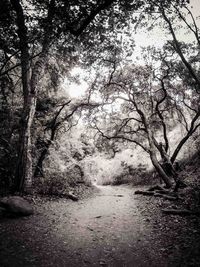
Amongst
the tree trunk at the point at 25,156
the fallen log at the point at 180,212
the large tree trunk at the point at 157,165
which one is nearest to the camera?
the fallen log at the point at 180,212

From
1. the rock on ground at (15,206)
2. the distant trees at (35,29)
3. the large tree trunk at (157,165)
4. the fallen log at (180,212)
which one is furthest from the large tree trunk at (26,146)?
the large tree trunk at (157,165)

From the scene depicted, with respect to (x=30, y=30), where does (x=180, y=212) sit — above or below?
below

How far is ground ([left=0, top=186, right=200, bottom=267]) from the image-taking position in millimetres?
4371

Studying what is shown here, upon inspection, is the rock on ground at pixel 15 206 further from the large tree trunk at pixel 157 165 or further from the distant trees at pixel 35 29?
the large tree trunk at pixel 157 165

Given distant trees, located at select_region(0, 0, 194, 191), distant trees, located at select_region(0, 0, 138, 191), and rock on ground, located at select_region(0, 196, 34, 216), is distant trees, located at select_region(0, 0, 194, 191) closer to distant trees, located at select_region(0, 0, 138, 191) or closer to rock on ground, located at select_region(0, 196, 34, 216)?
distant trees, located at select_region(0, 0, 138, 191)

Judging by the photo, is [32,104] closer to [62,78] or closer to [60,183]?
[60,183]

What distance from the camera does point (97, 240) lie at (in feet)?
18.3

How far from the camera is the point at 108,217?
7719 millimetres

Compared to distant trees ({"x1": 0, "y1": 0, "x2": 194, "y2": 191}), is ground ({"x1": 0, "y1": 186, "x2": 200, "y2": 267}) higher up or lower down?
lower down

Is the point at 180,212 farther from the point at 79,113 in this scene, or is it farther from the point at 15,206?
the point at 79,113

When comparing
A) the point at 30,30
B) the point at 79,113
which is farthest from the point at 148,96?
the point at 30,30

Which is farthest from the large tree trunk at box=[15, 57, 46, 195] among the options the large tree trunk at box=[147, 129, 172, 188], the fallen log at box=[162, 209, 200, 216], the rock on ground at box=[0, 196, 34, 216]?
the large tree trunk at box=[147, 129, 172, 188]

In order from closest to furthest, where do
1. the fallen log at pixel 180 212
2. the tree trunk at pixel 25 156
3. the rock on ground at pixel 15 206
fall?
the rock on ground at pixel 15 206 → the fallen log at pixel 180 212 → the tree trunk at pixel 25 156

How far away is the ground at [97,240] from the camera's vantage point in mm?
4371
